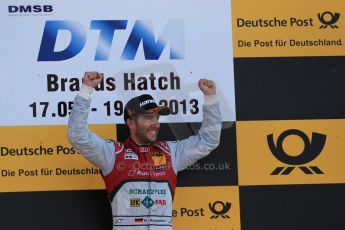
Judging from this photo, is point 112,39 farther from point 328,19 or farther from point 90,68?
point 328,19

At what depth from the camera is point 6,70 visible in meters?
4.23

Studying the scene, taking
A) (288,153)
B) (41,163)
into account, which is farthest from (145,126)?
(288,153)

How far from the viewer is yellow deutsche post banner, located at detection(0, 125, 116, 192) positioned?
4184mm

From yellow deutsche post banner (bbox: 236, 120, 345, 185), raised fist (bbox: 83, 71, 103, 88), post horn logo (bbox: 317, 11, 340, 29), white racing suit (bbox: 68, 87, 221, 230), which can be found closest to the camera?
raised fist (bbox: 83, 71, 103, 88)

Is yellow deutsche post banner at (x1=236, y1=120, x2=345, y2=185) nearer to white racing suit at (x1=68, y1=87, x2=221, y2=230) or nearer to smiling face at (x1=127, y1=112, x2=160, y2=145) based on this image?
white racing suit at (x1=68, y1=87, x2=221, y2=230)

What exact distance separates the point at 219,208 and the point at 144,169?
598mm

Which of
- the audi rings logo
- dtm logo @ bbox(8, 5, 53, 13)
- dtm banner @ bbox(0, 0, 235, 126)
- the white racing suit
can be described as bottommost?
the audi rings logo

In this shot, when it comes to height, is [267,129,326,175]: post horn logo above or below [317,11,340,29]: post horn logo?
below

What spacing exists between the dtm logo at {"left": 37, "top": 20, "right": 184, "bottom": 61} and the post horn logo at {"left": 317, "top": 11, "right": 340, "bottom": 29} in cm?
88

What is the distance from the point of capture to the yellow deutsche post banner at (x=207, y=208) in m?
4.23

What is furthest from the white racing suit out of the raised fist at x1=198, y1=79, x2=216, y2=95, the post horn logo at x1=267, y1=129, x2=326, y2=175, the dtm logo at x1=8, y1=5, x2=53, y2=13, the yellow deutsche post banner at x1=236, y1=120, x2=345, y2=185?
the dtm logo at x1=8, y1=5, x2=53, y2=13

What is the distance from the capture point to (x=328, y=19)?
14.6ft

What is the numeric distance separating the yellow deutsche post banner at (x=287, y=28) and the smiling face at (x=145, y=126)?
2.52ft

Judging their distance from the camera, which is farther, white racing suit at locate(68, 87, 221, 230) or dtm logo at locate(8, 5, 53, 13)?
dtm logo at locate(8, 5, 53, 13)
